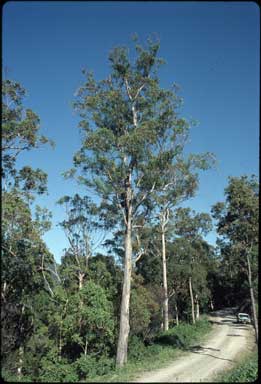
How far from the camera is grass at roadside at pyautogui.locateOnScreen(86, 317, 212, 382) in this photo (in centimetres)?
A: 934

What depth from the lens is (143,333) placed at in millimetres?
20797

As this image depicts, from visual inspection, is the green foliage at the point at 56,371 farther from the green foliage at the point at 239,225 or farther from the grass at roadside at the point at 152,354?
the green foliage at the point at 239,225

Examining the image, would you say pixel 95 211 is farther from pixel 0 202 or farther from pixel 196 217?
pixel 196 217

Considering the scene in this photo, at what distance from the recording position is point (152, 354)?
45.5 ft

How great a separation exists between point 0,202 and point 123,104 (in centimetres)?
698

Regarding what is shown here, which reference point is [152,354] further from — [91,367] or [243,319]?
[243,319]

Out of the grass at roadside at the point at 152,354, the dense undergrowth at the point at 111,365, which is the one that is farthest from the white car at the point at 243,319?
the dense undergrowth at the point at 111,365

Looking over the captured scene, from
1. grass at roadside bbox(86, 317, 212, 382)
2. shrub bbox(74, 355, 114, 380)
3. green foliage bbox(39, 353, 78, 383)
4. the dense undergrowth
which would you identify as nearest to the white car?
grass at roadside bbox(86, 317, 212, 382)

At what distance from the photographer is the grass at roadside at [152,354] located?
9.34 meters

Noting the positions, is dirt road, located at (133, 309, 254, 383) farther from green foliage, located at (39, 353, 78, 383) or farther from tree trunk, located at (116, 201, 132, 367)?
green foliage, located at (39, 353, 78, 383)

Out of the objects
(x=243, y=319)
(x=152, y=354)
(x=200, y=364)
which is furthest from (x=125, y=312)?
(x=243, y=319)

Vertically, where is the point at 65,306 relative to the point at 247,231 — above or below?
below

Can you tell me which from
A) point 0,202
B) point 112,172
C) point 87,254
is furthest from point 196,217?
point 0,202

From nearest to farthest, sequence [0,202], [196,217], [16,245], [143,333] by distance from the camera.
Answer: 1. [0,202]
2. [16,245]
3. [143,333]
4. [196,217]
